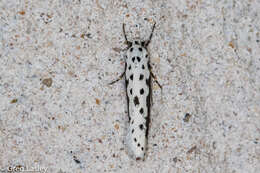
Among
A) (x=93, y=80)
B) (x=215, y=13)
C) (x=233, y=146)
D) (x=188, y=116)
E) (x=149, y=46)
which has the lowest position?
(x=233, y=146)

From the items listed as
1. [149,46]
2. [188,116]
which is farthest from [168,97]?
[149,46]

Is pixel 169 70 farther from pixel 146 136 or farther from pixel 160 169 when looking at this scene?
pixel 160 169

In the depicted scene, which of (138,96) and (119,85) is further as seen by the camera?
(119,85)

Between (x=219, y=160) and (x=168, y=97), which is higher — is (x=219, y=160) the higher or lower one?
the lower one
